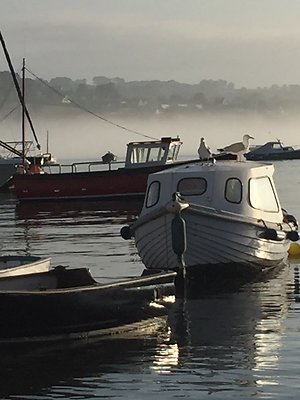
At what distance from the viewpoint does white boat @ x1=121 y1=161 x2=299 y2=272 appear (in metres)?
19.5

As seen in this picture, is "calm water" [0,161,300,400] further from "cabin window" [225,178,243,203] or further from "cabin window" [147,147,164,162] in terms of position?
"cabin window" [147,147,164,162]

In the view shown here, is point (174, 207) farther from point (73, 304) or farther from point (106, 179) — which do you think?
point (106, 179)

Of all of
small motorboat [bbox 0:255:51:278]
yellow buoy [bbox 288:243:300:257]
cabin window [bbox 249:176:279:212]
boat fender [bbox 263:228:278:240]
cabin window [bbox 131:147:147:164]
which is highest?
cabin window [bbox 249:176:279:212]

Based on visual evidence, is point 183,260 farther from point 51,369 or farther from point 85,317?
point 51,369

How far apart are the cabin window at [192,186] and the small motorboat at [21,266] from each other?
5.69 m

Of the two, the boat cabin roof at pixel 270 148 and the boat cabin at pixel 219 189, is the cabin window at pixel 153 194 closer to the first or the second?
the boat cabin at pixel 219 189

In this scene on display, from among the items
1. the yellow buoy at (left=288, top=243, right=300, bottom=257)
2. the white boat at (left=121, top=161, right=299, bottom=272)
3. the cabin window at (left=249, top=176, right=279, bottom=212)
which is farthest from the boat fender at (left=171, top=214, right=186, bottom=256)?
the yellow buoy at (left=288, top=243, right=300, bottom=257)

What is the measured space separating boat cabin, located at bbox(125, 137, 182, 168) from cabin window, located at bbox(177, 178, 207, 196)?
3042cm

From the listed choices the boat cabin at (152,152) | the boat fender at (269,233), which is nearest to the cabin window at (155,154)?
the boat cabin at (152,152)

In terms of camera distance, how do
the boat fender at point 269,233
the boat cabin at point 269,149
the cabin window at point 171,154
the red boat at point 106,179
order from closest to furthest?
the boat fender at point 269,233 < the red boat at point 106,179 < the cabin window at point 171,154 < the boat cabin at point 269,149

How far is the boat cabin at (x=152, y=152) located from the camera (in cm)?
5191

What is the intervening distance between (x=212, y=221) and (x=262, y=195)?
2.50 m

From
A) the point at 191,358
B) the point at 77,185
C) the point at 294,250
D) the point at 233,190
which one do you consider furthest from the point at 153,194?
the point at 77,185

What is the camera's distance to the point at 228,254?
20.1 m
